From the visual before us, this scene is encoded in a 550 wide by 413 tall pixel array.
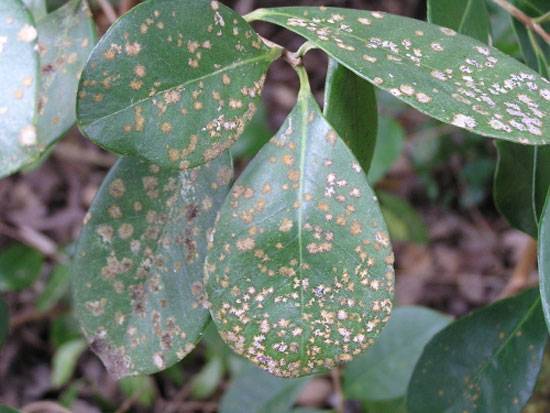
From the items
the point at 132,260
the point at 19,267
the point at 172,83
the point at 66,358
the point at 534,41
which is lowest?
the point at 66,358

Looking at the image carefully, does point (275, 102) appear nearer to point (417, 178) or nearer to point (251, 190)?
point (417, 178)

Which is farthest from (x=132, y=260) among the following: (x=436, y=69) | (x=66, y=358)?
(x=66, y=358)

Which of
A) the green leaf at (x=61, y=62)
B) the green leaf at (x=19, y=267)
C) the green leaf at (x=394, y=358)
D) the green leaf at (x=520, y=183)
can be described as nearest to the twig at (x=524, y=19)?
the green leaf at (x=520, y=183)

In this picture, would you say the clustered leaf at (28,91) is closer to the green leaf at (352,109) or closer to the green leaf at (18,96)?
the green leaf at (18,96)

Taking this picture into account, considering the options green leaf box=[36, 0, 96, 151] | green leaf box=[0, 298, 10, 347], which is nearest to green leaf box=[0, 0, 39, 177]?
green leaf box=[36, 0, 96, 151]

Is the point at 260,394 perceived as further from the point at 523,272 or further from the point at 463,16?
the point at 463,16

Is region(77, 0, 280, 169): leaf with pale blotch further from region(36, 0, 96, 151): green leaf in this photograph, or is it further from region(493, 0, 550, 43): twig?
region(493, 0, 550, 43): twig
